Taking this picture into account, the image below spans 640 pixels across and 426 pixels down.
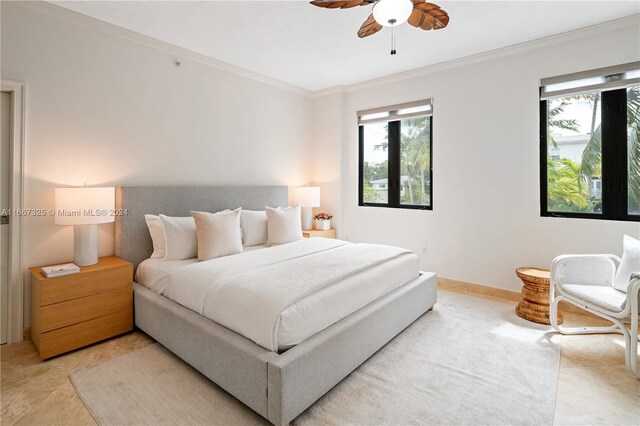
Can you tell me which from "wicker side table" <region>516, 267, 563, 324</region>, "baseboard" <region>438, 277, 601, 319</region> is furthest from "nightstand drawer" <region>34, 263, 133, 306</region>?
"wicker side table" <region>516, 267, 563, 324</region>

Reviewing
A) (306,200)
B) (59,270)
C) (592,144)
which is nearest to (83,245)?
(59,270)

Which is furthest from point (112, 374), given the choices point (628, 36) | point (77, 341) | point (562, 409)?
point (628, 36)

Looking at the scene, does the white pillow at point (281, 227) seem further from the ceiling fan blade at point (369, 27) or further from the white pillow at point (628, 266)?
the white pillow at point (628, 266)

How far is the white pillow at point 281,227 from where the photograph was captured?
3.71 metres

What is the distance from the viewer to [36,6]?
2.60 metres

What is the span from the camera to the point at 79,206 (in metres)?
2.54

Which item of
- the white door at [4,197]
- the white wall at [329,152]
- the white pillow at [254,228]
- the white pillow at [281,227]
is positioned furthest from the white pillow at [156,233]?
the white wall at [329,152]

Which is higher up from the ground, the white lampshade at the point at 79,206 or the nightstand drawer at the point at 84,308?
the white lampshade at the point at 79,206

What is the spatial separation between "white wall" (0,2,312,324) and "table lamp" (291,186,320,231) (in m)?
0.67

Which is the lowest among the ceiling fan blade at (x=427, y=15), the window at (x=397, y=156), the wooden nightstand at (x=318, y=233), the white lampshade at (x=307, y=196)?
the wooden nightstand at (x=318, y=233)

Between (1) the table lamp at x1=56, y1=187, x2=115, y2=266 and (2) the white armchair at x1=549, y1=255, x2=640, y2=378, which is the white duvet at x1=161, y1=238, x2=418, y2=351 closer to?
(1) the table lamp at x1=56, y1=187, x2=115, y2=266

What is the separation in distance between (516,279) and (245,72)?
13.1ft

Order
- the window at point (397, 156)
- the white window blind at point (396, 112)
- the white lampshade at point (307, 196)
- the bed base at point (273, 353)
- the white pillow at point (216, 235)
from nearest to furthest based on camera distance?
the bed base at point (273, 353), the white pillow at point (216, 235), the white window blind at point (396, 112), the window at point (397, 156), the white lampshade at point (307, 196)

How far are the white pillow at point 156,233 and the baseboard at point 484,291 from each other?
3166 mm
